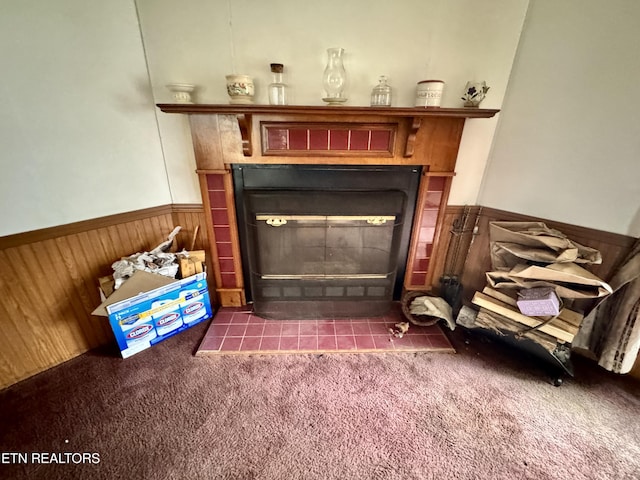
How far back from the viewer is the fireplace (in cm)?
164

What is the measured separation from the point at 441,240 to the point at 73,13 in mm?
2476

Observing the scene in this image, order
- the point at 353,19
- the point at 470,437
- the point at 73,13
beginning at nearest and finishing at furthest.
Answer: the point at 470,437 < the point at 73,13 < the point at 353,19

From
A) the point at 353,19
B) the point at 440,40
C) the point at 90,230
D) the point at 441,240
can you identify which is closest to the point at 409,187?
the point at 441,240

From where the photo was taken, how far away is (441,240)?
191 cm

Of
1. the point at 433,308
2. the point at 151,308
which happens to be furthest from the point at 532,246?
the point at 151,308

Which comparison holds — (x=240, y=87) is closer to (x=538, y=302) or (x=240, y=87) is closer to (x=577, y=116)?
(x=577, y=116)

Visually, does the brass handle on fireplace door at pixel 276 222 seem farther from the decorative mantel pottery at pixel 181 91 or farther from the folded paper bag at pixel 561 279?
the folded paper bag at pixel 561 279

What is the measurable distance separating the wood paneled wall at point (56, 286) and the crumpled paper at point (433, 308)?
190 cm

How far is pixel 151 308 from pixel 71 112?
1127 mm

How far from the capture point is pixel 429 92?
140 cm

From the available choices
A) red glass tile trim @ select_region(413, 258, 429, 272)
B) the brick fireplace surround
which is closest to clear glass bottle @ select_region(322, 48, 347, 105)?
the brick fireplace surround

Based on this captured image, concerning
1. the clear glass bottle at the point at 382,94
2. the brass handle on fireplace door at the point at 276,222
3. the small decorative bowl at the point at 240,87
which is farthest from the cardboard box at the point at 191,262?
the clear glass bottle at the point at 382,94

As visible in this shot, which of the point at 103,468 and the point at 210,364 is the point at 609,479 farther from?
the point at 103,468

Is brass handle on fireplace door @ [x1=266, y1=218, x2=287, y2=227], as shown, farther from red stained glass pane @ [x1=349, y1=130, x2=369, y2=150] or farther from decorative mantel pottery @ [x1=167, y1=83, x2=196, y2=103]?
decorative mantel pottery @ [x1=167, y1=83, x2=196, y2=103]
